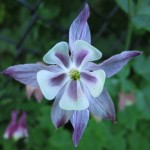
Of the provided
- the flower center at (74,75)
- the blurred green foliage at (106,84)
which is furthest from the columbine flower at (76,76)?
the blurred green foliage at (106,84)

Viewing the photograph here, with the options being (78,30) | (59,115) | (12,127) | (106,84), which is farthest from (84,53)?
(12,127)

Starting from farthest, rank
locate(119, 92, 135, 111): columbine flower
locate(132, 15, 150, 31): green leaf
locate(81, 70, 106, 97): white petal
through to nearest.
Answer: locate(119, 92, 135, 111): columbine flower, locate(132, 15, 150, 31): green leaf, locate(81, 70, 106, 97): white petal

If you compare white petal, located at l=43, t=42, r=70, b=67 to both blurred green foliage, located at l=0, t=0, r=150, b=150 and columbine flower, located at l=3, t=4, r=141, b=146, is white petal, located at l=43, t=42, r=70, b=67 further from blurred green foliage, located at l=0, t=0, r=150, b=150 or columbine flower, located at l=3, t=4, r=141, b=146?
blurred green foliage, located at l=0, t=0, r=150, b=150

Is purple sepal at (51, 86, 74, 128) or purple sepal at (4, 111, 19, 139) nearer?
purple sepal at (51, 86, 74, 128)

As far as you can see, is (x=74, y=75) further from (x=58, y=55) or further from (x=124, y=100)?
(x=124, y=100)

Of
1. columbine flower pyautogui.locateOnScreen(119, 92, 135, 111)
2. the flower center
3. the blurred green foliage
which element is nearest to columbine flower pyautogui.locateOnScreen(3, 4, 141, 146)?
the flower center

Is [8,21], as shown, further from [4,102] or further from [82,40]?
[82,40]

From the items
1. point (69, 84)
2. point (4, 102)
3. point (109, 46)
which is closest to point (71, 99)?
point (69, 84)
